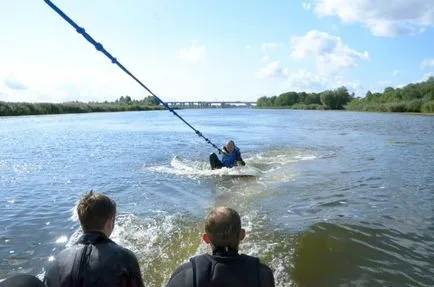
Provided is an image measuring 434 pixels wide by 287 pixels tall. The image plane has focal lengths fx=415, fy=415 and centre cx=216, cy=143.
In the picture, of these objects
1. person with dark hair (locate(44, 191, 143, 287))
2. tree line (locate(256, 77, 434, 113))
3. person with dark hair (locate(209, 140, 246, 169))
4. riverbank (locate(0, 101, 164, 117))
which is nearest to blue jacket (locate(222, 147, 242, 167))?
person with dark hair (locate(209, 140, 246, 169))

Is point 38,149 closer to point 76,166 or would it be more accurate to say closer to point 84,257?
point 76,166

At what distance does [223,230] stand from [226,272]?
1.01 ft

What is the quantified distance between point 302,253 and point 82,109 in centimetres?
9567

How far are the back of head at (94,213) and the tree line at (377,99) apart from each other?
83.2 m

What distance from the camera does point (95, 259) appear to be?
3.21 m

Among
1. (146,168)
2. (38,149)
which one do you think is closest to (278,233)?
(146,168)

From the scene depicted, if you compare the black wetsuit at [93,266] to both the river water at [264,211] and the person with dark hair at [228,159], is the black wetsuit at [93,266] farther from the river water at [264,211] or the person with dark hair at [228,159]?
the person with dark hair at [228,159]

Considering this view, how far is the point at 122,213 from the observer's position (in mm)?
10148

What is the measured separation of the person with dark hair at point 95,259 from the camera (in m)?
3.16

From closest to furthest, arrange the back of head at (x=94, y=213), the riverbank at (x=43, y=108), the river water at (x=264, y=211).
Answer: the back of head at (x=94, y=213) → the river water at (x=264, y=211) → the riverbank at (x=43, y=108)

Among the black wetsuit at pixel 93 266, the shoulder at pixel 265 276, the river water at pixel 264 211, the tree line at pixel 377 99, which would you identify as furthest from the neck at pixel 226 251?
the tree line at pixel 377 99

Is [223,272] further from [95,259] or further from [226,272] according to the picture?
[95,259]

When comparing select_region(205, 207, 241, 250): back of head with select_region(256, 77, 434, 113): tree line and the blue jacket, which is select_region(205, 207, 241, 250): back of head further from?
select_region(256, 77, 434, 113): tree line

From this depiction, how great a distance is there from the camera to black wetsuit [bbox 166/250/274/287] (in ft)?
10.1
